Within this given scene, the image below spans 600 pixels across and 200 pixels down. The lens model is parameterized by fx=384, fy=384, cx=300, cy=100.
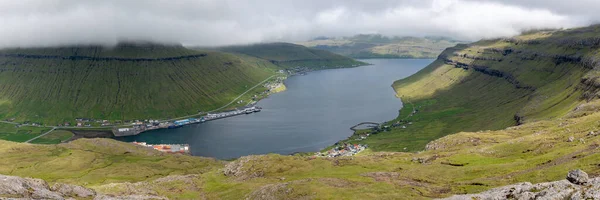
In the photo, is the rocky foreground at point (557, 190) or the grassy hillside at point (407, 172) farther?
the grassy hillside at point (407, 172)

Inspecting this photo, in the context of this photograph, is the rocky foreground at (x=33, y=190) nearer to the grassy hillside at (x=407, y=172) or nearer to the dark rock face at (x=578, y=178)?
the grassy hillside at (x=407, y=172)

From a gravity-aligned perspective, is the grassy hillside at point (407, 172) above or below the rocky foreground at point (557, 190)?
below

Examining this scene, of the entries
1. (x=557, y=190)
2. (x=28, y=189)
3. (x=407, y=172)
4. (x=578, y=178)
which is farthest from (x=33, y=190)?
(x=578, y=178)

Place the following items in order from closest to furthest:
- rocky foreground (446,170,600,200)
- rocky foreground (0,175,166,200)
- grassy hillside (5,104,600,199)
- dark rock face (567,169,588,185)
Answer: rocky foreground (446,170,600,200) < dark rock face (567,169,588,185) < rocky foreground (0,175,166,200) < grassy hillside (5,104,600,199)

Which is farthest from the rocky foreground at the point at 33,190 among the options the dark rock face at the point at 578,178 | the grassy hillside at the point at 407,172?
the dark rock face at the point at 578,178

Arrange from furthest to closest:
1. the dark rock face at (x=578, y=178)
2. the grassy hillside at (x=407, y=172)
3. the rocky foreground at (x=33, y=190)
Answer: the grassy hillside at (x=407, y=172), the rocky foreground at (x=33, y=190), the dark rock face at (x=578, y=178)

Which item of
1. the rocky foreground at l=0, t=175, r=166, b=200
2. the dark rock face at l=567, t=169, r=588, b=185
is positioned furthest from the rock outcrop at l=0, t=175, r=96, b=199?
the dark rock face at l=567, t=169, r=588, b=185

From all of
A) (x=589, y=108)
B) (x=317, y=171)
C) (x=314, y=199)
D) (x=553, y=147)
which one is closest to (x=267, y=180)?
(x=317, y=171)

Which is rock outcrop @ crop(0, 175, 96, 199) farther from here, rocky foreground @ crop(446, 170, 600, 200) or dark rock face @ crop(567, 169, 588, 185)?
dark rock face @ crop(567, 169, 588, 185)

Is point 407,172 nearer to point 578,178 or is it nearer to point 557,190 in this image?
point 578,178
